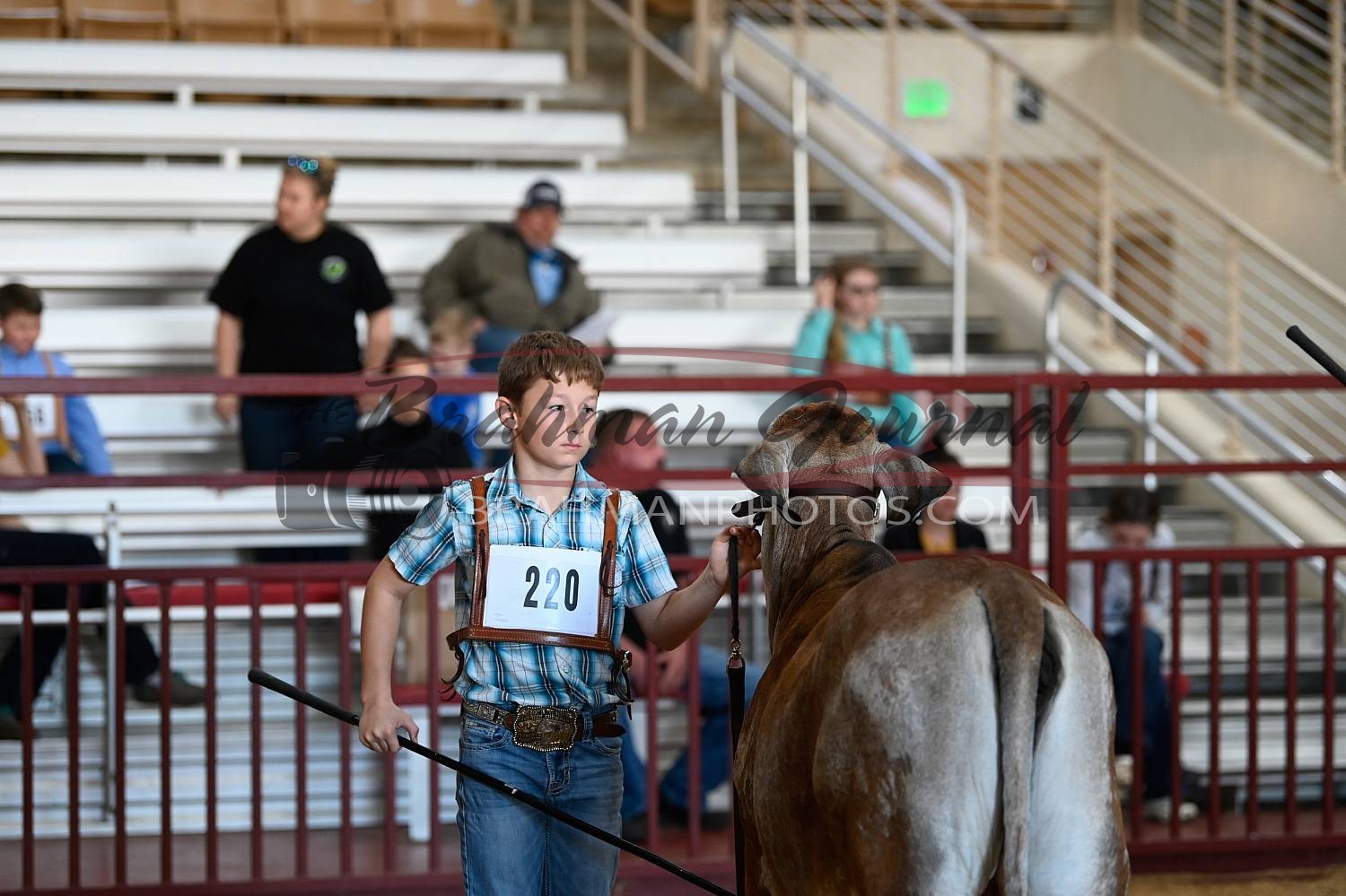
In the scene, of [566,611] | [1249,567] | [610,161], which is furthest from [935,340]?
[566,611]

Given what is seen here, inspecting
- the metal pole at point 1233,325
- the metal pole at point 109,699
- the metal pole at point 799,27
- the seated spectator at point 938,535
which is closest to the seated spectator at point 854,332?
the seated spectator at point 938,535

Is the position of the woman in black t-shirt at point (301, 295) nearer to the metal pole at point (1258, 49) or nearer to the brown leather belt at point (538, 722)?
the brown leather belt at point (538, 722)

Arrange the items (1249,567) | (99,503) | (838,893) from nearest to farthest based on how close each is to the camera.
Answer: (838,893), (1249,567), (99,503)

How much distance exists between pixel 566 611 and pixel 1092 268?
8394mm

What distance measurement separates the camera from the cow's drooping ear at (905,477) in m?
2.54

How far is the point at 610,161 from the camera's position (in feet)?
29.8

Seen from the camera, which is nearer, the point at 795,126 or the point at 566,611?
the point at 566,611

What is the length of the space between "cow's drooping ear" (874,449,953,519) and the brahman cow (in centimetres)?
34

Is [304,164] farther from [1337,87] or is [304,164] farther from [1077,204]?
[1077,204]

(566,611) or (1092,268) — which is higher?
(1092,268)

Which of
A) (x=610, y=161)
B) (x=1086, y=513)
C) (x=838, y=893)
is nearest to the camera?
(x=838, y=893)

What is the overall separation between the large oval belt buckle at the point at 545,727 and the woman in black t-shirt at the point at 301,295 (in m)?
3.50

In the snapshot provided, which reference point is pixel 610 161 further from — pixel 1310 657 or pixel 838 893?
pixel 838 893

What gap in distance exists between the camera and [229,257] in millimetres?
7207
